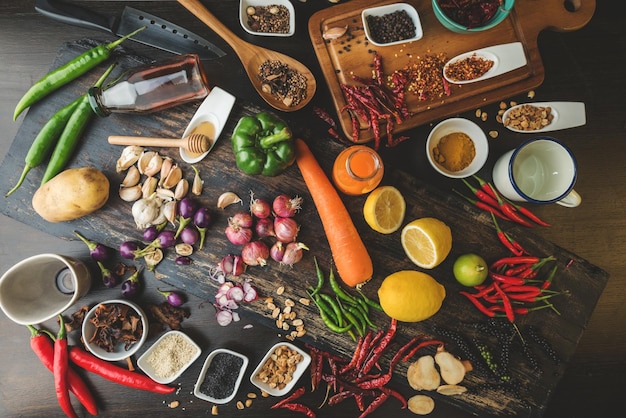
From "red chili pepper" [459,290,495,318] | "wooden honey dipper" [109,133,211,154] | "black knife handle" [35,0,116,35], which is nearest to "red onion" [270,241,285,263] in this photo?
"wooden honey dipper" [109,133,211,154]

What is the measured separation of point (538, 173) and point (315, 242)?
42.9 inches

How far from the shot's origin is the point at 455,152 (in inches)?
78.2

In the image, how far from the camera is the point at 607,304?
219 centimetres

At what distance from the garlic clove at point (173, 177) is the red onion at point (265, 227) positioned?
42 centimetres

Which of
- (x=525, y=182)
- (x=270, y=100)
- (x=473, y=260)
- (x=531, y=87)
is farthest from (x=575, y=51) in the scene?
(x=270, y=100)

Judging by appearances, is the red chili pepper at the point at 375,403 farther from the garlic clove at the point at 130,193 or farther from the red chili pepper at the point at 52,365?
the garlic clove at the point at 130,193

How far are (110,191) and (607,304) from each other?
2.52m

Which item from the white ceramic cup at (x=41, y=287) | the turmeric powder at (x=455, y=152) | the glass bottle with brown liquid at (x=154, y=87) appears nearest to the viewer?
the white ceramic cup at (x=41, y=287)

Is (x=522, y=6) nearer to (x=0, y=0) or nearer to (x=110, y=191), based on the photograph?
(x=110, y=191)

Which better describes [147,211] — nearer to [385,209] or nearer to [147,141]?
[147,141]

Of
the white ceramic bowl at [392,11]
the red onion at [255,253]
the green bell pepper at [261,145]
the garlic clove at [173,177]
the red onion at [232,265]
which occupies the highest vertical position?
the white ceramic bowl at [392,11]

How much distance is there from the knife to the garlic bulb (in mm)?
715

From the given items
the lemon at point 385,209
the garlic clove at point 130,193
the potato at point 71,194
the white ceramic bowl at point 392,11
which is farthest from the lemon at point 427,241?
the potato at point 71,194

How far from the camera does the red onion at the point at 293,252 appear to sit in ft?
6.28
